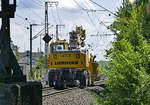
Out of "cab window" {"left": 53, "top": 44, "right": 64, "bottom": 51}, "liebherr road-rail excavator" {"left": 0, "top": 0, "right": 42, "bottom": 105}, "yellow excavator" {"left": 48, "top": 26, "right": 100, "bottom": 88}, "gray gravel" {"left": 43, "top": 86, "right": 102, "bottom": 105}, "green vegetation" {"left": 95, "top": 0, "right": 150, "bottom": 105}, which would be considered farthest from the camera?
"cab window" {"left": 53, "top": 44, "right": 64, "bottom": 51}

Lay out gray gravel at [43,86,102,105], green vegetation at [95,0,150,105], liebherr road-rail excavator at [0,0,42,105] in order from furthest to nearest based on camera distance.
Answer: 1. gray gravel at [43,86,102,105]
2. liebherr road-rail excavator at [0,0,42,105]
3. green vegetation at [95,0,150,105]

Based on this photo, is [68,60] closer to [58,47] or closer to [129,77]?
[58,47]

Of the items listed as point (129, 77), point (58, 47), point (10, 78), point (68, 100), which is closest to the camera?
point (129, 77)

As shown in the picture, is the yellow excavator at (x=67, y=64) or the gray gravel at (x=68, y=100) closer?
the gray gravel at (x=68, y=100)

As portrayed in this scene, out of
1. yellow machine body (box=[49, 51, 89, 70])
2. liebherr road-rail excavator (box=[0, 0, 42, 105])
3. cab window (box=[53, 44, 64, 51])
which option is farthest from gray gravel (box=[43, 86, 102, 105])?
cab window (box=[53, 44, 64, 51])

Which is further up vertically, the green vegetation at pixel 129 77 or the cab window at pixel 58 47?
the cab window at pixel 58 47

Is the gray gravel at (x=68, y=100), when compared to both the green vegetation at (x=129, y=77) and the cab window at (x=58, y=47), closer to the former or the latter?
the green vegetation at (x=129, y=77)

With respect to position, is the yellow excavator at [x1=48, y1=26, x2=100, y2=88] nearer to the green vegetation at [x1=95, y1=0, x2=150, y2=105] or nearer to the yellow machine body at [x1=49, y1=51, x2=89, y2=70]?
the yellow machine body at [x1=49, y1=51, x2=89, y2=70]

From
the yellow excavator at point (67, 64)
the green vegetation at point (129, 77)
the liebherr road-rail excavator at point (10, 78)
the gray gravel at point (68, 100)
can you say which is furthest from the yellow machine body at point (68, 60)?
the green vegetation at point (129, 77)

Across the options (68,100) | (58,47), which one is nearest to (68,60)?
(58,47)

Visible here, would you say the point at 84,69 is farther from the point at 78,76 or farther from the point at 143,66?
the point at 143,66

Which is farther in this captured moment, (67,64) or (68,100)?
(67,64)

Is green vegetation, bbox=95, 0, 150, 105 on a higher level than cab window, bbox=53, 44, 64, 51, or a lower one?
lower

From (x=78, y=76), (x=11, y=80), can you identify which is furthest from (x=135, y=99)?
(x=78, y=76)
